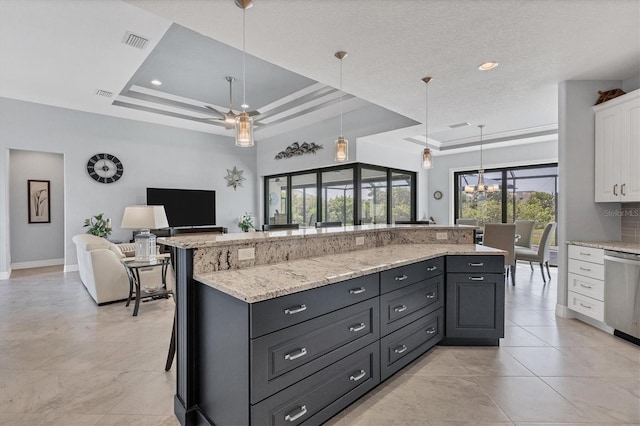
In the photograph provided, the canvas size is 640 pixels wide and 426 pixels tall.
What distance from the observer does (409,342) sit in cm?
233

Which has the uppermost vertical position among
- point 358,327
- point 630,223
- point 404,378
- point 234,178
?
point 234,178

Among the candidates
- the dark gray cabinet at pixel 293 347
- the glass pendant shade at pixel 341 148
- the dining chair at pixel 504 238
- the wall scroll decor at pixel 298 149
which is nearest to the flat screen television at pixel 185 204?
the wall scroll decor at pixel 298 149

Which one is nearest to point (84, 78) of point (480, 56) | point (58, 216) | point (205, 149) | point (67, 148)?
point (67, 148)

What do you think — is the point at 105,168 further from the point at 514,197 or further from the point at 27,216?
the point at 514,197

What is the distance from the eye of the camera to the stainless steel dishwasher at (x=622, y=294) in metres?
2.73

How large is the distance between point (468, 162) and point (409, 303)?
642 centimetres

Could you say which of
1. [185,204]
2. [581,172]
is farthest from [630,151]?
[185,204]

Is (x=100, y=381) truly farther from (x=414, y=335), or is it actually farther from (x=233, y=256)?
(x=414, y=335)

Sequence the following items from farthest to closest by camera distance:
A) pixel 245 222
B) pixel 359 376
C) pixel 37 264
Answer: pixel 245 222
pixel 37 264
pixel 359 376

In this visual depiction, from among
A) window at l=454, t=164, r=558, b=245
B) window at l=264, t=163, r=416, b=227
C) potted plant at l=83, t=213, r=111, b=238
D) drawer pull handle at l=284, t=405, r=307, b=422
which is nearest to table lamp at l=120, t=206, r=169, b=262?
drawer pull handle at l=284, t=405, r=307, b=422

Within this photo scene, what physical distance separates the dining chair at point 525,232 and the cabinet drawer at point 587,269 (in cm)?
240

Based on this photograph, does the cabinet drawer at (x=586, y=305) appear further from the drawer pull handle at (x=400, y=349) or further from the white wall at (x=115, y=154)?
the white wall at (x=115, y=154)

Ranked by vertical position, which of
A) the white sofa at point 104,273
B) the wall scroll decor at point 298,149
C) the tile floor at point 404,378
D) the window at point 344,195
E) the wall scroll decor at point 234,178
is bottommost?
the tile floor at point 404,378

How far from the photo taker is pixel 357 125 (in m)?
5.94
